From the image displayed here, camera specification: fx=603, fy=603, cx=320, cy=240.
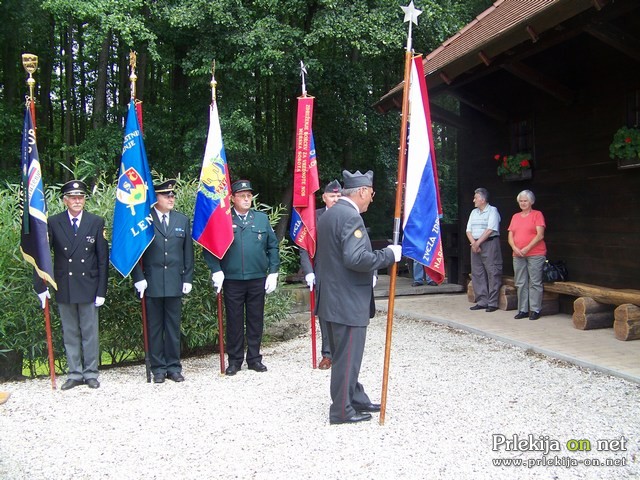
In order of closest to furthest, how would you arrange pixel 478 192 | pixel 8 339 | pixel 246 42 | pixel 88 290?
pixel 88 290
pixel 8 339
pixel 478 192
pixel 246 42

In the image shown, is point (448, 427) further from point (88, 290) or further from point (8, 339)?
point (8, 339)

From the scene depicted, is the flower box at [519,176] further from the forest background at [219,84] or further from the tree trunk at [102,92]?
the tree trunk at [102,92]

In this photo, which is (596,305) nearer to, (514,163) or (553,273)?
(553,273)

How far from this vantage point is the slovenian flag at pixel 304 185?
6062mm

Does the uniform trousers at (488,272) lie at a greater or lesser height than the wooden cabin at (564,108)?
lesser

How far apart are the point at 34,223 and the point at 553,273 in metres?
6.16

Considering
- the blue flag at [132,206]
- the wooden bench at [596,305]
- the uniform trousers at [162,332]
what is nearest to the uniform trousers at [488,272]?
the wooden bench at [596,305]

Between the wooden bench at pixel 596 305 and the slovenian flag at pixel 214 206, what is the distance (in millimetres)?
4183

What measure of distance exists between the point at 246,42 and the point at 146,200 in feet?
22.1

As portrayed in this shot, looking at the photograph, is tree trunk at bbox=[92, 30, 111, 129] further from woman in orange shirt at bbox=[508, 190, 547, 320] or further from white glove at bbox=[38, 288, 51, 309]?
woman in orange shirt at bbox=[508, 190, 547, 320]

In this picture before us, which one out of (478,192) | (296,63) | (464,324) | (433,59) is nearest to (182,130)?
(296,63)

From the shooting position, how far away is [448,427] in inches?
162

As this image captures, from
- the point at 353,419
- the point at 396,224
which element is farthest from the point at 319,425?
the point at 396,224

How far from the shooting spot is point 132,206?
18.4 feet
